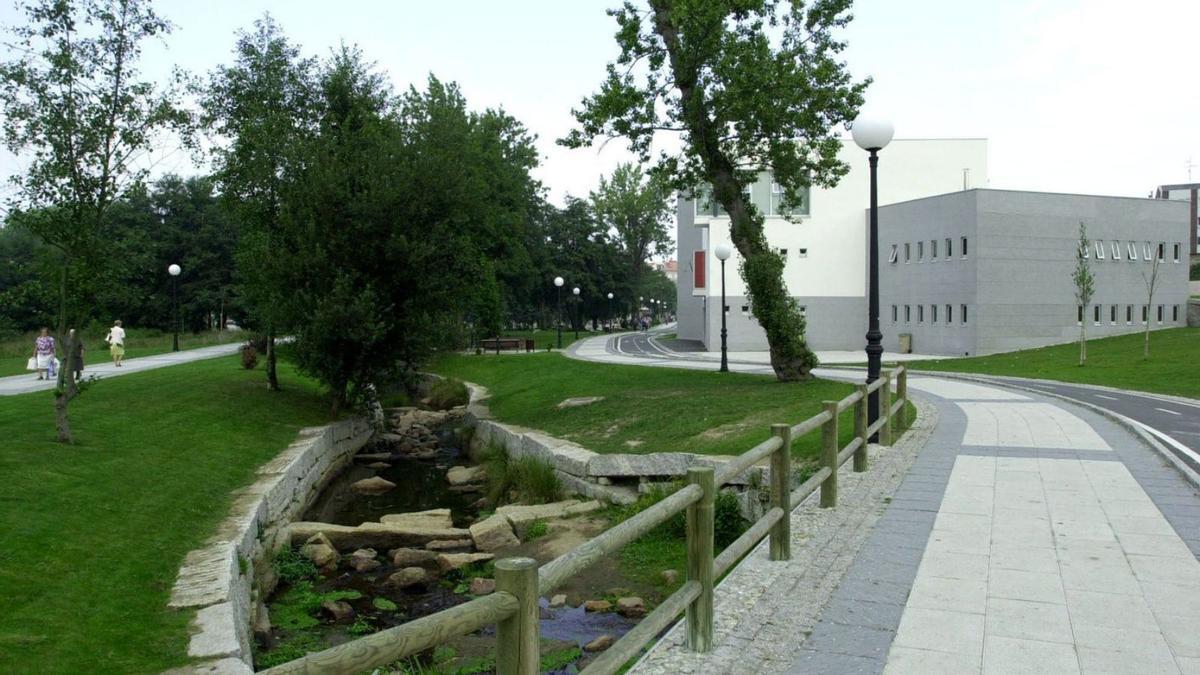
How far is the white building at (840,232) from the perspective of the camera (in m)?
46.4

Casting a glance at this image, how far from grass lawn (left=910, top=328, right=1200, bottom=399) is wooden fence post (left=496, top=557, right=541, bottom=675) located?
23.2 meters

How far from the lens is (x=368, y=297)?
18344 mm

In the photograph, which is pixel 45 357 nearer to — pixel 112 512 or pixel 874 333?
pixel 112 512

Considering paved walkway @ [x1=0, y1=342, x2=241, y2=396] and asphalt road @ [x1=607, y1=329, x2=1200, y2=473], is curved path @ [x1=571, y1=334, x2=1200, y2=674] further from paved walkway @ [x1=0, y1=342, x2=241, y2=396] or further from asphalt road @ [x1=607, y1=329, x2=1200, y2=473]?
paved walkway @ [x1=0, y1=342, x2=241, y2=396]

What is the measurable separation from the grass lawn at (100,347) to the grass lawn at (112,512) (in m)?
9.77

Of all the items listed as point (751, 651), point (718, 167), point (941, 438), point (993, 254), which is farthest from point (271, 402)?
point (993, 254)

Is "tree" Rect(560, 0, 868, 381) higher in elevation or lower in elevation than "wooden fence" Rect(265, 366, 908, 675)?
higher

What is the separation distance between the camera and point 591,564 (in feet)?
11.0

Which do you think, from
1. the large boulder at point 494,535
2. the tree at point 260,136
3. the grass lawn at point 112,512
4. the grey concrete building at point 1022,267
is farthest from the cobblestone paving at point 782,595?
the grey concrete building at point 1022,267

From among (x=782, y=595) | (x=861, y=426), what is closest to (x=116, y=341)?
(x=861, y=426)

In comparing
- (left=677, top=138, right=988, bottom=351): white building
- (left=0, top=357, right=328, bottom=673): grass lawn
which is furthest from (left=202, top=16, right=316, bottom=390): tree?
(left=677, top=138, right=988, bottom=351): white building

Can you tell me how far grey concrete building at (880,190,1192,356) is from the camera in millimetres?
38438

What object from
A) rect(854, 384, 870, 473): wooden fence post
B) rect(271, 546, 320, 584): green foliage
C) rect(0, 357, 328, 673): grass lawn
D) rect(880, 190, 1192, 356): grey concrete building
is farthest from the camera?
rect(880, 190, 1192, 356): grey concrete building

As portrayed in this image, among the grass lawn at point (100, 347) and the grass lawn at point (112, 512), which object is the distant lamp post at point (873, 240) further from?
the grass lawn at point (100, 347)
